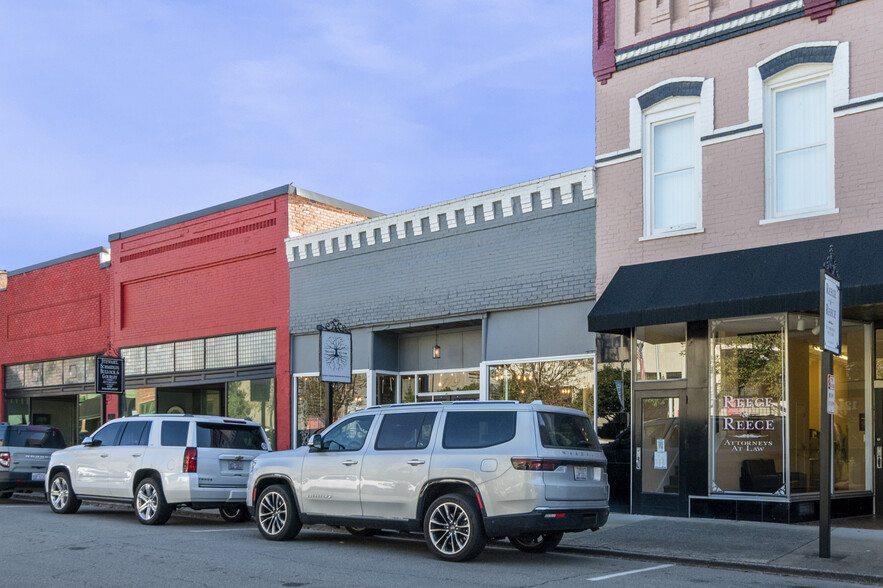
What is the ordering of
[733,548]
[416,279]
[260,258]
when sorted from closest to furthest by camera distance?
[733,548], [416,279], [260,258]

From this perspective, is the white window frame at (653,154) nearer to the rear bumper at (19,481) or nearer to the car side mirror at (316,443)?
the car side mirror at (316,443)

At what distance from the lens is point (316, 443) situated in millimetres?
12391

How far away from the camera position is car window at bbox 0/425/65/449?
18.9 m

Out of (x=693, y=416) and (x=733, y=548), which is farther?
(x=693, y=416)

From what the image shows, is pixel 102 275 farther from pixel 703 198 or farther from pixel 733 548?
pixel 733 548

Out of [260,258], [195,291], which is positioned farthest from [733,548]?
[195,291]

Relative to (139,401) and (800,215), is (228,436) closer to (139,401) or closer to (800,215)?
(800,215)

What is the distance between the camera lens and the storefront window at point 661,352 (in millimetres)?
15211

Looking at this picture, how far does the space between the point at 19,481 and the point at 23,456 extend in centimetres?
49

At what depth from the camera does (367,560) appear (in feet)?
35.7

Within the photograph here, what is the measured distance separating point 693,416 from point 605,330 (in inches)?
75.1

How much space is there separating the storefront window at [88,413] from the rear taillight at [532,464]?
2033 centimetres

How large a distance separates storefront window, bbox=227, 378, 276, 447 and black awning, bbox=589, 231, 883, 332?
10.0 meters

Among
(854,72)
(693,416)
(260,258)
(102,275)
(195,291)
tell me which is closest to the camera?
(854,72)
